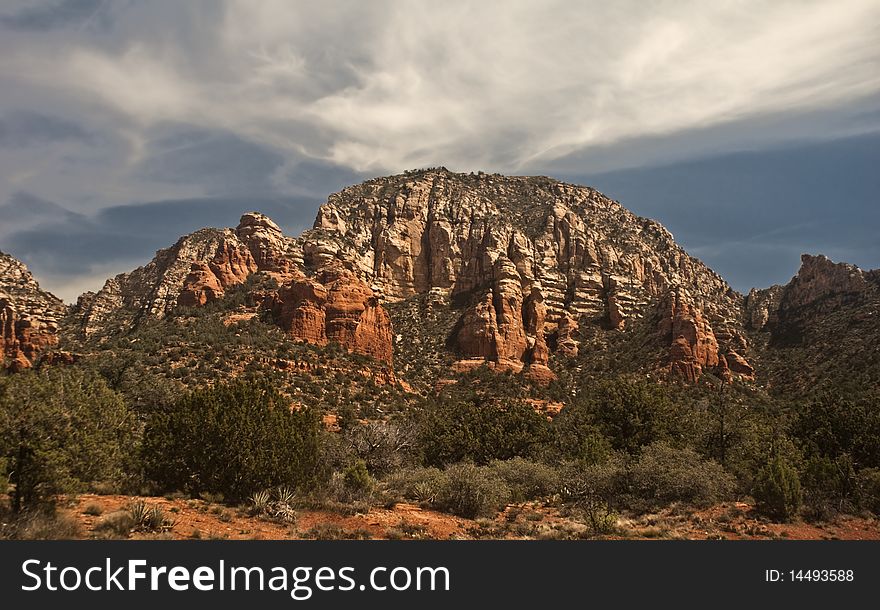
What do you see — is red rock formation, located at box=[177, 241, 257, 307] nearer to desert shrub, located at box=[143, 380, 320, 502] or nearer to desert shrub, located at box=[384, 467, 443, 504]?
desert shrub, located at box=[384, 467, 443, 504]

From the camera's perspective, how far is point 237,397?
22922 mm

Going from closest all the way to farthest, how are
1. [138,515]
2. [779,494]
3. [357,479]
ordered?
[138,515] < [779,494] < [357,479]

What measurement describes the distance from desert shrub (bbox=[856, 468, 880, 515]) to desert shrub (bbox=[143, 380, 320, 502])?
2347 centimetres

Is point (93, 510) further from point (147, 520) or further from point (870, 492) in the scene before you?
point (870, 492)

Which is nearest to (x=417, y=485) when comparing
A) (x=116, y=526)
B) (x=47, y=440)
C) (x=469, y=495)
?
(x=469, y=495)

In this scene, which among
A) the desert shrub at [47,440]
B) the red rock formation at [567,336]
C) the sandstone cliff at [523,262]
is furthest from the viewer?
the red rock formation at [567,336]

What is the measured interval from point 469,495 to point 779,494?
12.1 metres

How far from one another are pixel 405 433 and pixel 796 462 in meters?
23.8

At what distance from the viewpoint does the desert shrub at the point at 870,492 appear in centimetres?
2384

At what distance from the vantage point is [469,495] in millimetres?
21781

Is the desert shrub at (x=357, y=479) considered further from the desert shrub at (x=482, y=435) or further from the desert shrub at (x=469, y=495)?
the desert shrub at (x=482, y=435)

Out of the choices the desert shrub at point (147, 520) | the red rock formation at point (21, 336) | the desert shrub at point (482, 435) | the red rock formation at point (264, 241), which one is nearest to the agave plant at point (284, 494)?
the desert shrub at point (147, 520)

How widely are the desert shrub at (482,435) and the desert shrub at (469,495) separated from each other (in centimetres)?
1216

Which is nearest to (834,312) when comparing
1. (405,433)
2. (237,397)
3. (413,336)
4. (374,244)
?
(413,336)
